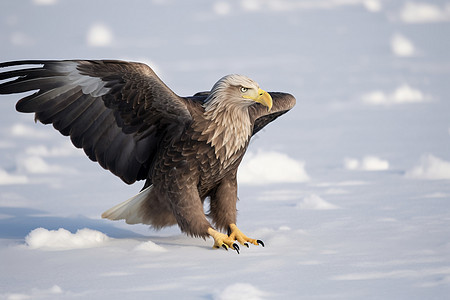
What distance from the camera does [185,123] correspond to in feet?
25.2

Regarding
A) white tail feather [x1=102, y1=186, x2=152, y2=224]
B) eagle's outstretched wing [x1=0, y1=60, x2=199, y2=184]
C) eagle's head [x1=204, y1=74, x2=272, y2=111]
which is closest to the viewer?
eagle's outstretched wing [x1=0, y1=60, x2=199, y2=184]

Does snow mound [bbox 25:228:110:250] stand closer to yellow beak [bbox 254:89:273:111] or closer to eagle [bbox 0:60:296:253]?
eagle [bbox 0:60:296:253]

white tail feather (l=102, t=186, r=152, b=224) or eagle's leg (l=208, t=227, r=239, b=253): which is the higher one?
white tail feather (l=102, t=186, r=152, b=224)

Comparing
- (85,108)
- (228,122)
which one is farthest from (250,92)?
(85,108)

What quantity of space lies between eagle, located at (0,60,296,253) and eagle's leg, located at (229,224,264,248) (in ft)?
0.41

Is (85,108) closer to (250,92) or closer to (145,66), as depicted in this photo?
(145,66)

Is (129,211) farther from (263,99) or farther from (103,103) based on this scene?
(263,99)

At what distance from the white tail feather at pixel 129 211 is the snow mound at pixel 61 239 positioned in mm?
207

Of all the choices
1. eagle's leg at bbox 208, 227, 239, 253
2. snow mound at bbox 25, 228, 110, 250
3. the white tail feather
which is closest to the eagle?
eagle's leg at bbox 208, 227, 239, 253

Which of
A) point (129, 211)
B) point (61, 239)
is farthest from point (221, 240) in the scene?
point (61, 239)

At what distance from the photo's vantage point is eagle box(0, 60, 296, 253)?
7.54 meters

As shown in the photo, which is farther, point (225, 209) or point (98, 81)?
point (225, 209)

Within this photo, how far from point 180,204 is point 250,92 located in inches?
42.1

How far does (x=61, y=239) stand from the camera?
8.09 meters
